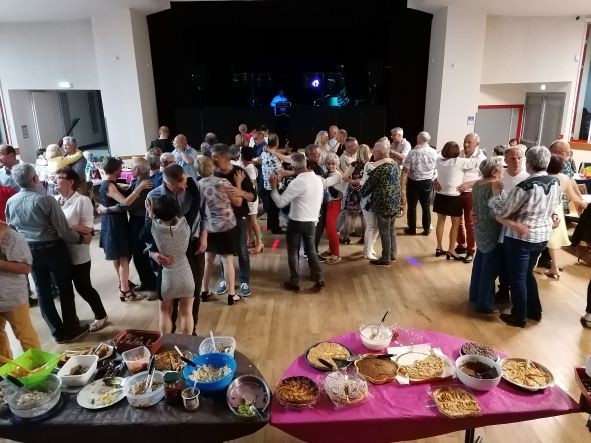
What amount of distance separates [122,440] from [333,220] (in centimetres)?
374

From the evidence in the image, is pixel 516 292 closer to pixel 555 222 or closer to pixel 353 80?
pixel 555 222

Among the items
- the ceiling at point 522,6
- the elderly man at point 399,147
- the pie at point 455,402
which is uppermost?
the ceiling at point 522,6

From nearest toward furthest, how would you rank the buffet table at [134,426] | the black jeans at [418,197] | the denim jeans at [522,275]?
the buffet table at [134,426], the denim jeans at [522,275], the black jeans at [418,197]

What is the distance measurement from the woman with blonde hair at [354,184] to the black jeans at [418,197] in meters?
0.90

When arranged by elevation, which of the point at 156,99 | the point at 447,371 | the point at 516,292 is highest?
the point at 156,99

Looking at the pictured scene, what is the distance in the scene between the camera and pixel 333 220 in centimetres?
525

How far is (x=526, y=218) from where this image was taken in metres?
3.40

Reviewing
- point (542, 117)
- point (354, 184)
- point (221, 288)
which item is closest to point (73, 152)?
point (221, 288)

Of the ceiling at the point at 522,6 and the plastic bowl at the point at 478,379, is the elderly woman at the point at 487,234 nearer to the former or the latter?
the plastic bowl at the point at 478,379

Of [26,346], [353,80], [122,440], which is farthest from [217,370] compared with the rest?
[353,80]

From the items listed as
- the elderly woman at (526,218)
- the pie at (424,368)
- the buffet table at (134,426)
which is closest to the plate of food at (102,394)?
the buffet table at (134,426)

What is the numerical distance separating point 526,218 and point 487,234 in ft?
1.39

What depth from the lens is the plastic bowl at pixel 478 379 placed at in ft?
6.48

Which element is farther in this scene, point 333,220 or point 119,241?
point 333,220
